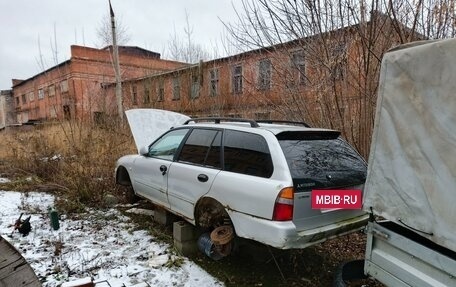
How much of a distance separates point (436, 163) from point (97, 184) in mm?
6043

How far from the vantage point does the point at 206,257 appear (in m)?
3.88

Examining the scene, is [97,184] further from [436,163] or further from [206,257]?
[436,163]

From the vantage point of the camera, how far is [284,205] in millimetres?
2750

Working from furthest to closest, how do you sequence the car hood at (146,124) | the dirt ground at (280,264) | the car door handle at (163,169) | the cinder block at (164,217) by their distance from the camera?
the car hood at (146,124)
the cinder block at (164,217)
the car door handle at (163,169)
the dirt ground at (280,264)

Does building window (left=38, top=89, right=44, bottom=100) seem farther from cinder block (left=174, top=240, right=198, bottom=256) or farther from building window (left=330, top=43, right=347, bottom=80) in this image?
cinder block (left=174, top=240, right=198, bottom=256)

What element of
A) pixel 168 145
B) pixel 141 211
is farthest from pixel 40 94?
pixel 168 145

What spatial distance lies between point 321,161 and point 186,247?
2.07 metres

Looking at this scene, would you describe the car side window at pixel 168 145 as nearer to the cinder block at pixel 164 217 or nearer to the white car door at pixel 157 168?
the white car door at pixel 157 168

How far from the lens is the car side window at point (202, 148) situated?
3596 millimetres

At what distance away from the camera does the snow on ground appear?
11.1 ft

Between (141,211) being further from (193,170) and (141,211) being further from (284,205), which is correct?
(284,205)

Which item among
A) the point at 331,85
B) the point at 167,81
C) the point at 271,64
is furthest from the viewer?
the point at 167,81

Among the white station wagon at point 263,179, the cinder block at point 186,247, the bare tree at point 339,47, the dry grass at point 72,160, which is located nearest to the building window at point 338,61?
the bare tree at point 339,47

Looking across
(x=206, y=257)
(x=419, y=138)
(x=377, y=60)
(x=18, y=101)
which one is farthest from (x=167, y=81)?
(x=18, y=101)
